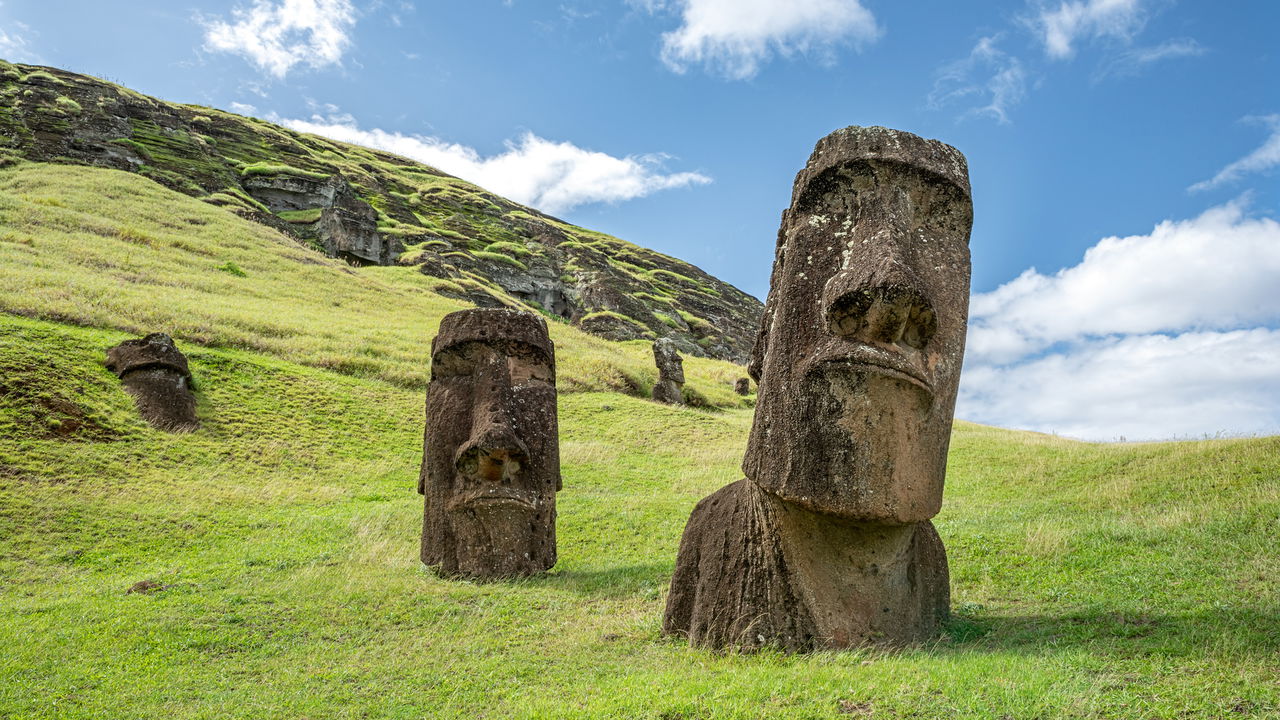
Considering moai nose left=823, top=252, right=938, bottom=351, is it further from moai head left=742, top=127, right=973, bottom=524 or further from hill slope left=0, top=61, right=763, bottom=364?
hill slope left=0, top=61, right=763, bottom=364

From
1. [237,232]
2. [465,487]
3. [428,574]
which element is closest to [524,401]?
[465,487]

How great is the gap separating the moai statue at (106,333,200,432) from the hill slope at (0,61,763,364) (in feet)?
124

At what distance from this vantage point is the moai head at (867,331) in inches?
234

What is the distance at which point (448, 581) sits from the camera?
10.5m

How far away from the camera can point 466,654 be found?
718cm

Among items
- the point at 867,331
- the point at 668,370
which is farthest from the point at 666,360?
the point at 867,331

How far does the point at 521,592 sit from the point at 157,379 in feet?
50.6

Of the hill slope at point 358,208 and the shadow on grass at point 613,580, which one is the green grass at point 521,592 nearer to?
Answer: the shadow on grass at point 613,580

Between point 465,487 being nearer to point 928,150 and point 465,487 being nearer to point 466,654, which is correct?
point 466,654

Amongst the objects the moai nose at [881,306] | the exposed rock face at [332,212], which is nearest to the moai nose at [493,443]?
the moai nose at [881,306]

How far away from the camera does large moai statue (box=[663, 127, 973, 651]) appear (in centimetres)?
Result: 595

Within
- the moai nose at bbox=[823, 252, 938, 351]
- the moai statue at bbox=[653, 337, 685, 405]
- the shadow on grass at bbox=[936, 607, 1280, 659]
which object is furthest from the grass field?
the moai statue at bbox=[653, 337, 685, 405]

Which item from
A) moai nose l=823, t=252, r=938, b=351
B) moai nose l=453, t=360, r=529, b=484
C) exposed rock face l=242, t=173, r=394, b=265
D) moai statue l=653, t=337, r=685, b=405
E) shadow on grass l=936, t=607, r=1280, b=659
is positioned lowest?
shadow on grass l=936, t=607, r=1280, b=659

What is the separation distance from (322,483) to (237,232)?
37.6 m
